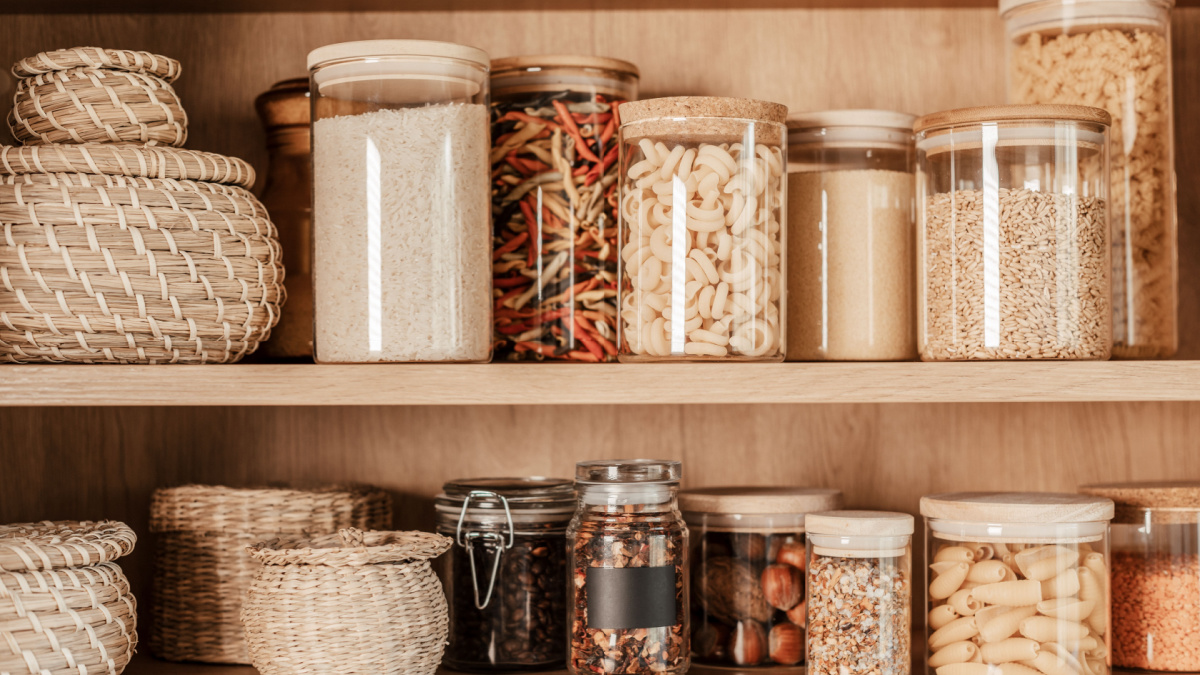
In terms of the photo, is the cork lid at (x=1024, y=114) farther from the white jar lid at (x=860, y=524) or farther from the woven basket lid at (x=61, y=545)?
the woven basket lid at (x=61, y=545)

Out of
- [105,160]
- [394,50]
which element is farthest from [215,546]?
[394,50]

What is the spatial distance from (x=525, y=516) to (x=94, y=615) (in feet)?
1.26

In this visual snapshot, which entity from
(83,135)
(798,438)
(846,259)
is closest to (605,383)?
(846,259)

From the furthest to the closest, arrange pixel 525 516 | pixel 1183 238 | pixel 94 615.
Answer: pixel 1183 238 → pixel 525 516 → pixel 94 615

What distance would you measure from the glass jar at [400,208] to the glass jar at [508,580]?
18 cm

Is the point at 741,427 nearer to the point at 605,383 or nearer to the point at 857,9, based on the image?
the point at 605,383

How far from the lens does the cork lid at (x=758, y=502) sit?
0.99 m

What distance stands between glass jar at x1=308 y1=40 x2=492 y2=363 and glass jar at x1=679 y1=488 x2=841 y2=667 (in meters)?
0.31

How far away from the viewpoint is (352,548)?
0.90 meters

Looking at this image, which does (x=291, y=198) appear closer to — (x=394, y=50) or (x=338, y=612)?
(x=394, y=50)

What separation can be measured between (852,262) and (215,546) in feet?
2.23

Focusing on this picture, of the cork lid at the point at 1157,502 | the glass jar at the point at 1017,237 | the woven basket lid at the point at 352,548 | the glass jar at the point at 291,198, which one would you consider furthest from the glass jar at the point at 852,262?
the glass jar at the point at 291,198

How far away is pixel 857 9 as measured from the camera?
117 centimetres

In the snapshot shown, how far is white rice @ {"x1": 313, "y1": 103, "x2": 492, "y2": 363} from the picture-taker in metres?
0.86
